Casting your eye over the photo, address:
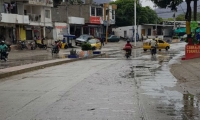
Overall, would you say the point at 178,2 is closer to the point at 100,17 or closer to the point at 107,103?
the point at 107,103

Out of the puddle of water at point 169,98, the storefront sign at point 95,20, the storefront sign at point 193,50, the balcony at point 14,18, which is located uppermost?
the storefront sign at point 95,20

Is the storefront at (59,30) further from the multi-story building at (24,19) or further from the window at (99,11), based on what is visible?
the window at (99,11)

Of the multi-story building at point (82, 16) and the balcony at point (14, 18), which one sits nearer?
the balcony at point (14, 18)

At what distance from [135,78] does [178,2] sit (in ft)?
60.4

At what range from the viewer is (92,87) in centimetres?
1090

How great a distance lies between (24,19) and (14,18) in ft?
6.59

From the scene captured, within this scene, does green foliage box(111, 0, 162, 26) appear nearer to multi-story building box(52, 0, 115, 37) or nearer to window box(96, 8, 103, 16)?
multi-story building box(52, 0, 115, 37)

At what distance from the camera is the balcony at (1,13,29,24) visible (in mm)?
38188

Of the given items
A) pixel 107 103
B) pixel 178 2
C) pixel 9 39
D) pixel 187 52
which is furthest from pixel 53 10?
pixel 107 103

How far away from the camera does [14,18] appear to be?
132 ft

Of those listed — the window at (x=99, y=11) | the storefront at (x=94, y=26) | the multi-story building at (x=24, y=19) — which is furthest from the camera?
the window at (x=99, y=11)

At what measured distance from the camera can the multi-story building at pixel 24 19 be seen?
40.1 m

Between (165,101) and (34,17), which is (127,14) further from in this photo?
(165,101)

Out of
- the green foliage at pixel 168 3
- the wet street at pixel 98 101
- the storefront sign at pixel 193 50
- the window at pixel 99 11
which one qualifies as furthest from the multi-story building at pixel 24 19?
the wet street at pixel 98 101
